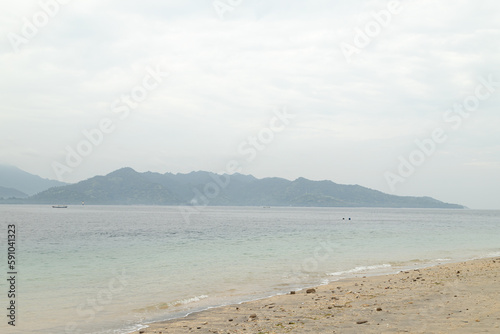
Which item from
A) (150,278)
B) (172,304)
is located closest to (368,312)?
(172,304)

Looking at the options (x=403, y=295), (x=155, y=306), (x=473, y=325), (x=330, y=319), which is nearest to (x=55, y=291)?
Result: (x=155, y=306)

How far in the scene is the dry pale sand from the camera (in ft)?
36.4

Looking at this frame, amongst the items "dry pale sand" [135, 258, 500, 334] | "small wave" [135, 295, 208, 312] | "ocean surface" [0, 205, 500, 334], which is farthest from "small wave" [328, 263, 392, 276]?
"small wave" [135, 295, 208, 312]

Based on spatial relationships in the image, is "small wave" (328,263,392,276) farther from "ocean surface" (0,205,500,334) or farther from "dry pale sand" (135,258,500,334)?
"dry pale sand" (135,258,500,334)

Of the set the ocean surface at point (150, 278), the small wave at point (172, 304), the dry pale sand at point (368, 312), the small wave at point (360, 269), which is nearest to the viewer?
the dry pale sand at point (368, 312)

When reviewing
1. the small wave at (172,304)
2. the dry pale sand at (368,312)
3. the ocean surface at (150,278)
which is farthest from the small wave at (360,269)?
the small wave at (172,304)

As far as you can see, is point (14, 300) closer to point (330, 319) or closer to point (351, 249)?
point (330, 319)

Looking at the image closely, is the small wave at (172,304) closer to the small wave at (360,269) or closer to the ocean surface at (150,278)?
the ocean surface at (150,278)

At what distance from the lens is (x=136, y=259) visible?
111ft

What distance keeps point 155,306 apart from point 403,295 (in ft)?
32.0

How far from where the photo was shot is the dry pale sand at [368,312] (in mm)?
11086

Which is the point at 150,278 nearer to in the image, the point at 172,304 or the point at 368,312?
the point at 172,304

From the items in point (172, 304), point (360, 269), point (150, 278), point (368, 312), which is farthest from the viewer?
point (360, 269)

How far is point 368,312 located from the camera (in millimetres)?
12922
